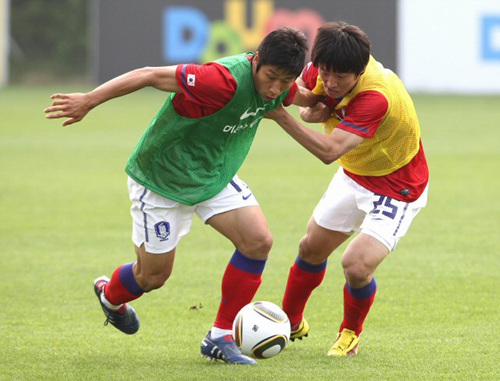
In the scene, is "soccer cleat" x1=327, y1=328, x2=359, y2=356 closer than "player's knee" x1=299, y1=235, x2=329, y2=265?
Yes

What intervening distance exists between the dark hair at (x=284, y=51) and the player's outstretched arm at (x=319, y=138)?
333 millimetres

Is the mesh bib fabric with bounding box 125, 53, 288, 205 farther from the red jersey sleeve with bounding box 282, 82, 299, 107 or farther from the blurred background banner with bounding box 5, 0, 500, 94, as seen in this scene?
the blurred background banner with bounding box 5, 0, 500, 94

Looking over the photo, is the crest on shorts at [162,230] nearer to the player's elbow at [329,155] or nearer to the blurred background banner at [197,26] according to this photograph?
the player's elbow at [329,155]

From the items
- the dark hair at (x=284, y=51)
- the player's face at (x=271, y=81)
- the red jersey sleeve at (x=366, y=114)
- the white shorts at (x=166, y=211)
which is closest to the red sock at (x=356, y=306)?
the white shorts at (x=166, y=211)

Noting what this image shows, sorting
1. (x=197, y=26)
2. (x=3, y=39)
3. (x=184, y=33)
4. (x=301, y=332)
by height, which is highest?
(x=301, y=332)

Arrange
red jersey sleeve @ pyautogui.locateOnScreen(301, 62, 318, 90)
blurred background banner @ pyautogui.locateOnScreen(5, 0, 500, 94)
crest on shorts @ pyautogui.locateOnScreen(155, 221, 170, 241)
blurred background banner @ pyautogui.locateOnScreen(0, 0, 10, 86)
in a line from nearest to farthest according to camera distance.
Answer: crest on shorts @ pyautogui.locateOnScreen(155, 221, 170, 241) < red jersey sleeve @ pyautogui.locateOnScreen(301, 62, 318, 90) < blurred background banner @ pyautogui.locateOnScreen(5, 0, 500, 94) < blurred background banner @ pyautogui.locateOnScreen(0, 0, 10, 86)

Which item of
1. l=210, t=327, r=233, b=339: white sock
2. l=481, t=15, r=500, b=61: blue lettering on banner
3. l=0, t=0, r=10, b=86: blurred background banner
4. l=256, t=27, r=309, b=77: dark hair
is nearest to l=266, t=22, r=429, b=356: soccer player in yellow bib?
l=256, t=27, r=309, b=77: dark hair

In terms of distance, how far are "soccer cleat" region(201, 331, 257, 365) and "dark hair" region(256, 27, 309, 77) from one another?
164 cm

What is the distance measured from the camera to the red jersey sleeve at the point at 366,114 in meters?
6.04

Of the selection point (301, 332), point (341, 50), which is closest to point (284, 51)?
point (341, 50)

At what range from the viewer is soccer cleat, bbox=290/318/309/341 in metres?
6.66

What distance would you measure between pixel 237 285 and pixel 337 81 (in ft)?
4.42

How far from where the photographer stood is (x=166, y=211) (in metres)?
6.16

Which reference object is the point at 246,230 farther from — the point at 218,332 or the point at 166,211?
the point at 218,332
